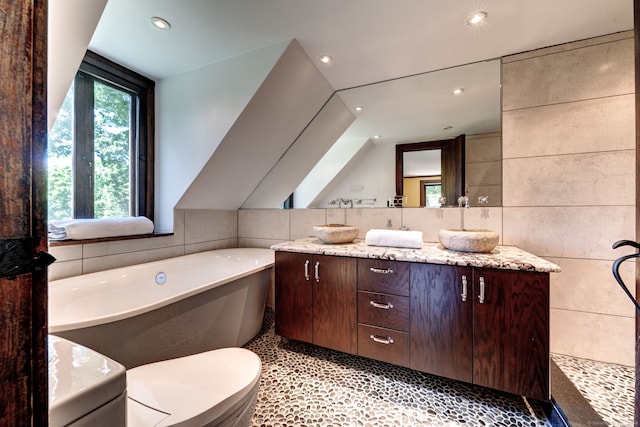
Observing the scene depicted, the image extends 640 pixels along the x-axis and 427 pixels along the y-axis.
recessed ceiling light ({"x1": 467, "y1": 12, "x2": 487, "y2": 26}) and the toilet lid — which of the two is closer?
the toilet lid

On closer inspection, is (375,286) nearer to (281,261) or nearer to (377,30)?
(281,261)

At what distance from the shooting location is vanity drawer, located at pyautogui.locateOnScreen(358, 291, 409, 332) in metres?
1.56

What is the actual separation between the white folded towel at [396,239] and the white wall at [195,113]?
1.41 metres

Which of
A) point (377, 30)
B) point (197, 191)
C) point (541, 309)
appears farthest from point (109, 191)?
point (541, 309)

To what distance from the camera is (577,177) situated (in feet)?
5.74

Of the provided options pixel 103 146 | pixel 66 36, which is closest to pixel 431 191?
pixel 66 36

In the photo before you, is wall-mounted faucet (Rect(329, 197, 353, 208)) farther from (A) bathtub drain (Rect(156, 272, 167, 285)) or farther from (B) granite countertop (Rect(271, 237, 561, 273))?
(A) bathtub drain (Rect(156, 272, 167, 285))

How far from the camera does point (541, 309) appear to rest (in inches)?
50.5

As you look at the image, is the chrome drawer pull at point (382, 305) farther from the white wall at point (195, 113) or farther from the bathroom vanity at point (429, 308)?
the white wall at point (195, 113)

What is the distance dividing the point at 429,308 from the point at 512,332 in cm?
41

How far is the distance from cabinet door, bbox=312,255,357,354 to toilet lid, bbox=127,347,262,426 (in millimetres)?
672

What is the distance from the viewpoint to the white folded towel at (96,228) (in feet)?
5.50

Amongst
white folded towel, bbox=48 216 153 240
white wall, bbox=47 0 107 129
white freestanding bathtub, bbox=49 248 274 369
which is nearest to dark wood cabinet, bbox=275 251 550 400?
white freestanding bathtub, bbox=49 248 274 369

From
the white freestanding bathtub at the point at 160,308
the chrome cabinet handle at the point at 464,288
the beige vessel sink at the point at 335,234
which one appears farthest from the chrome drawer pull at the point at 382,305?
the white freestanding bathtub at the point at 160,308
